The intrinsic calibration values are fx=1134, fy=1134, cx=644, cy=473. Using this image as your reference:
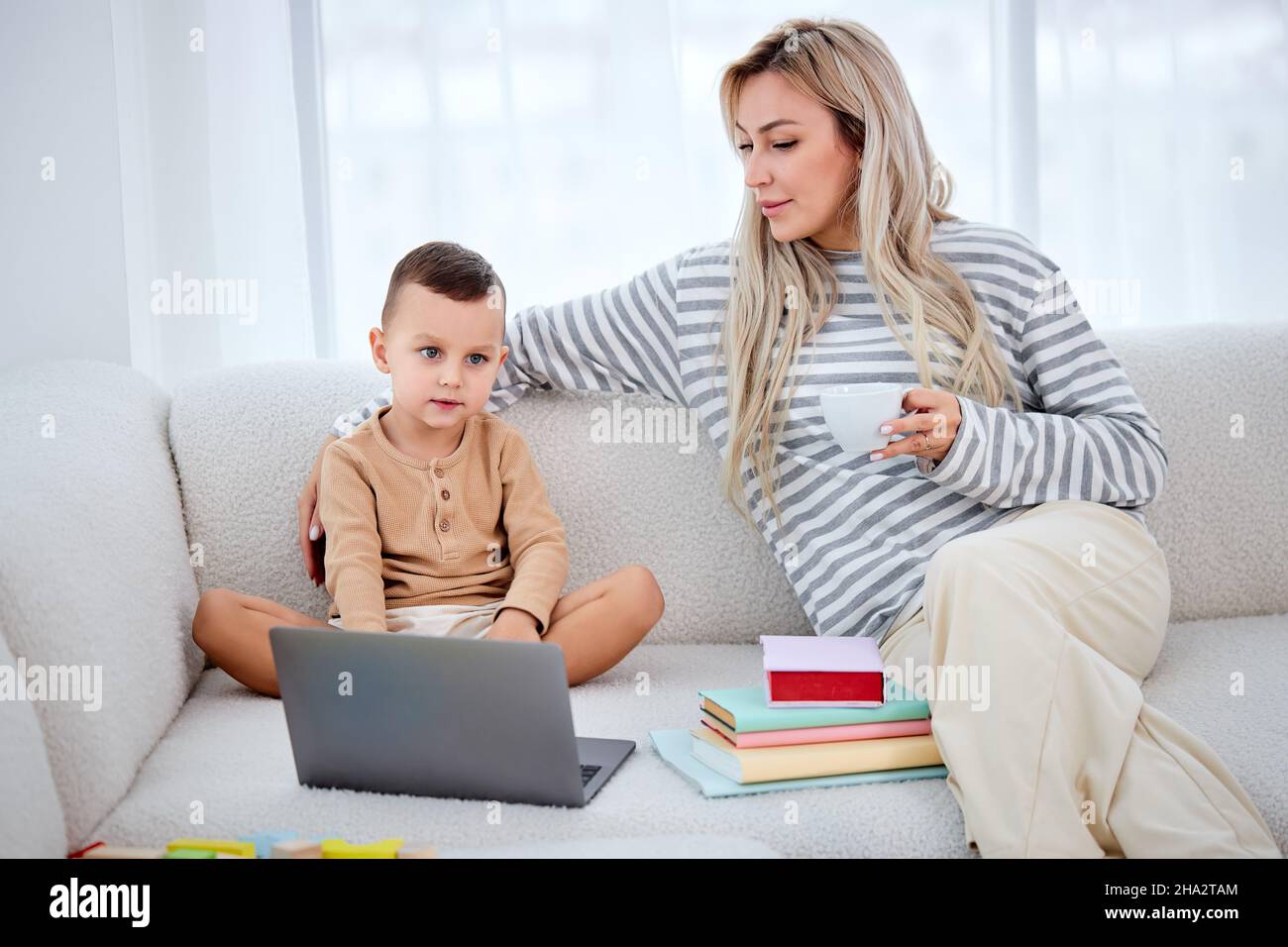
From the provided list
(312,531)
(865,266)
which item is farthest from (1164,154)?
(312,531)

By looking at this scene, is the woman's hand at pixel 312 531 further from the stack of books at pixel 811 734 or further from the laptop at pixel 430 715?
the stack of books at pixel 811 734

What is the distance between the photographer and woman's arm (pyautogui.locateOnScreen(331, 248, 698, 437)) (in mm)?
1692

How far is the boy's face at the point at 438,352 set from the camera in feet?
4.83

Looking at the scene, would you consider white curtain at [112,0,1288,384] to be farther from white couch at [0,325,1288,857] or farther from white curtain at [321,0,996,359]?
white couch at [0,325,1288,857]

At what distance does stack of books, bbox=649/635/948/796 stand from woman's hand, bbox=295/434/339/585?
59cm

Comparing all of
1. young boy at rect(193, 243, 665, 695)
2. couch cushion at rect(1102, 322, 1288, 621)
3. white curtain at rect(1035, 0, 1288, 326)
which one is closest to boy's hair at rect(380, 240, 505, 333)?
young boy at rect(193, 243, 665, 695)

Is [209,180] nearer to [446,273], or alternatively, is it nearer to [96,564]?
[446,273]

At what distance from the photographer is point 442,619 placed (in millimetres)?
1467

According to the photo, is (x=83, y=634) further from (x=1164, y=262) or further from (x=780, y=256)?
(x=1164, y=262)

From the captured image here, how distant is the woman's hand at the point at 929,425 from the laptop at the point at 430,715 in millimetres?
499

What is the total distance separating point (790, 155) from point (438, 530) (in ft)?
2.32

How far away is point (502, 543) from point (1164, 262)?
1.54m
